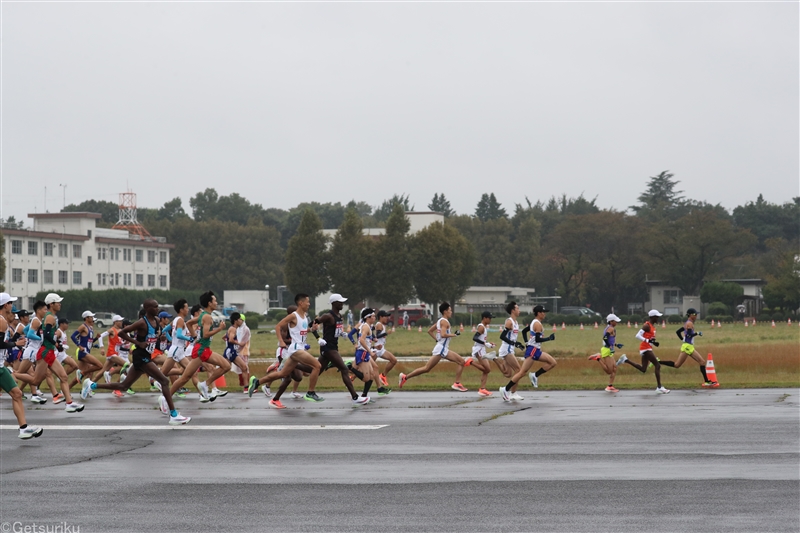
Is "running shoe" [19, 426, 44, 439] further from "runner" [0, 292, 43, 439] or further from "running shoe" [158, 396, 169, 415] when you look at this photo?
"running shoe" [158, 396, 169, 415]

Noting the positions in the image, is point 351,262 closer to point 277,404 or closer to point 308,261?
point 308,261

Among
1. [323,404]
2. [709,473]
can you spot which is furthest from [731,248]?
[709,473]

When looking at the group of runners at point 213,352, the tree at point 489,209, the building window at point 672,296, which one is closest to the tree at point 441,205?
the tree at point 489,209

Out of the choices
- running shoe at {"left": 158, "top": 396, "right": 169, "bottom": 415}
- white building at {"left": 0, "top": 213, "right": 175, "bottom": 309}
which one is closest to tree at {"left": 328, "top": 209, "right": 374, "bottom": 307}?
white building at {"left": 0, "top": 213, "right": 175, "bottom": 309}

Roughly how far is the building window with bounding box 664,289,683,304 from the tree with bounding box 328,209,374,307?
32966 mm

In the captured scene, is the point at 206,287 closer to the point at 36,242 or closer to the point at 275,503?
the point at 36,242

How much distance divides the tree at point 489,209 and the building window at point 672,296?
65.4m

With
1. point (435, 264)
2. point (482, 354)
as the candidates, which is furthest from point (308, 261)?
point (482, 354)

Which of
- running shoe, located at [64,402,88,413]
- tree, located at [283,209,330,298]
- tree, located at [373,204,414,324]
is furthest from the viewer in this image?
tree, located at [283,209,330,298]

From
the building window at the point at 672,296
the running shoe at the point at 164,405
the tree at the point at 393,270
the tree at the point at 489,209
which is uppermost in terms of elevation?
the tree at the point at 489,209

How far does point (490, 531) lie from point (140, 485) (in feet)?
13.5

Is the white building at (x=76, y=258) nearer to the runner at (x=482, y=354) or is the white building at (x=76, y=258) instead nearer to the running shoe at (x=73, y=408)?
the running shoe at (x=73, y=408)

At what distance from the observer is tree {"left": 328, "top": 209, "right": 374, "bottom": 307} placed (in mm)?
94312

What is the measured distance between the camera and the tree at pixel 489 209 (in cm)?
17362
